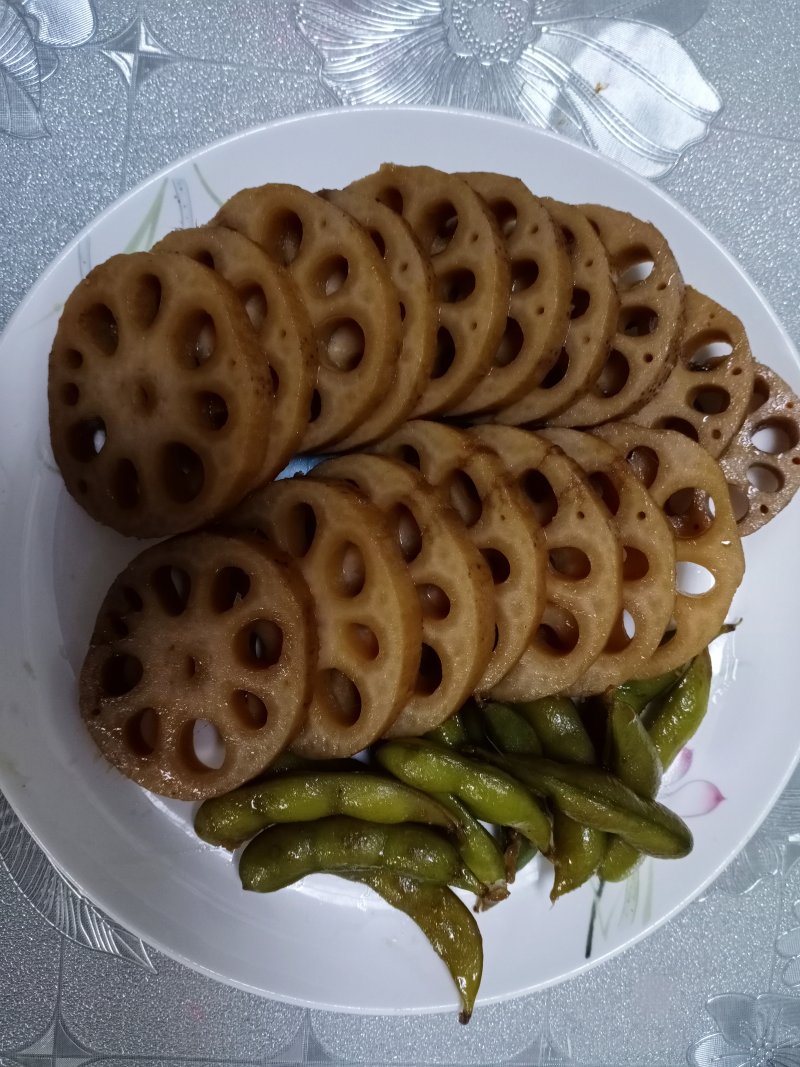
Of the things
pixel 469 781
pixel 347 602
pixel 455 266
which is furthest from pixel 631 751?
pixel 455 266

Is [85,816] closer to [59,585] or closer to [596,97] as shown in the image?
[59,585]

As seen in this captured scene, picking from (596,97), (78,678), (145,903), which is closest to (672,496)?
(596,97)

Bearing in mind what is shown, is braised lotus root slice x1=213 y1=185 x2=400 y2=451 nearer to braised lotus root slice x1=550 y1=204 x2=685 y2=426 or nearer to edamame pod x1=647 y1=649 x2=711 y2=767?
braised lotus root slice x1=550 y1=204 x2=685 y2=426

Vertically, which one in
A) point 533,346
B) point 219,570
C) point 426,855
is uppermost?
point 533,346

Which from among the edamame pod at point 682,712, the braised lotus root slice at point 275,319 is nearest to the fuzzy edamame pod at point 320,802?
the edamame pod at point 682,712

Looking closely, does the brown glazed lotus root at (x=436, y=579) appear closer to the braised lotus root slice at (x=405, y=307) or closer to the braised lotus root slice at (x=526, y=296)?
the braised lotus root slice at (x=405, y=307)

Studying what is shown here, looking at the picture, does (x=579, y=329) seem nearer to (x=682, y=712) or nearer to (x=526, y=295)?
(x=526, y=295)
